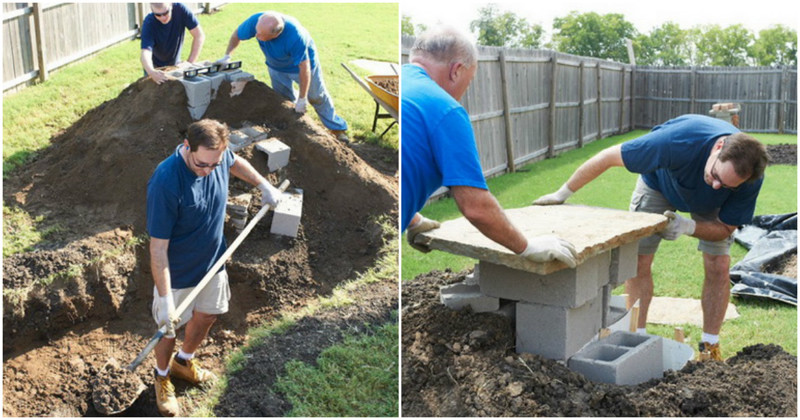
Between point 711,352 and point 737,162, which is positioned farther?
point 711,352

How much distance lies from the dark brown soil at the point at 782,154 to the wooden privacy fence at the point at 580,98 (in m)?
3.24

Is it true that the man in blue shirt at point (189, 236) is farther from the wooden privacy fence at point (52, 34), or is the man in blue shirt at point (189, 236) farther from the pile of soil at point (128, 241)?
the wooden privacy fence at point (52, 34)

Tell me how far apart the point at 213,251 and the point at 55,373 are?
123cm

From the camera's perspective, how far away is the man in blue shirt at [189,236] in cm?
346

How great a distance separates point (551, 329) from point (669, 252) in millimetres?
3695

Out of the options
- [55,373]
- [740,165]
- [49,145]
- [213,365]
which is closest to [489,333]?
[740,165]

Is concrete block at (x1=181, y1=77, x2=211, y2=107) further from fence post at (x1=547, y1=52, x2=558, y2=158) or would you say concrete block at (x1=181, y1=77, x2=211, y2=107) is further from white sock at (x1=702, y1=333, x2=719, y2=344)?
fence post at (x1=547, y1=52, x2=558, y2=158)

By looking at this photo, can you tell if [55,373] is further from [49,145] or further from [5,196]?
[49,145]

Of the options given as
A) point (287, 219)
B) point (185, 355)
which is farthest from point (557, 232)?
point (287, 219)

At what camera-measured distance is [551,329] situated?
3.19m

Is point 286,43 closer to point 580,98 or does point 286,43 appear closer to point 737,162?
point 737,162

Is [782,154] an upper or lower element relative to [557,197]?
lower

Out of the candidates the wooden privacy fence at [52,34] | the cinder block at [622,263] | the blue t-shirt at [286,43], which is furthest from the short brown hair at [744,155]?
the wooden privacy fence at [52,34]

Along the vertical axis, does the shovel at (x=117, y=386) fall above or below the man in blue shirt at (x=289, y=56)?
below
